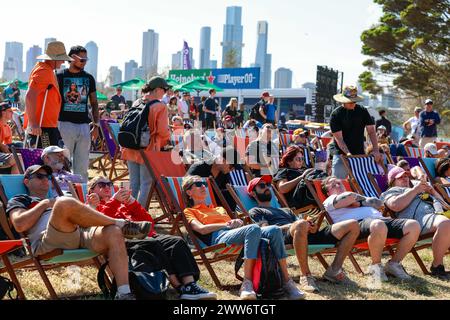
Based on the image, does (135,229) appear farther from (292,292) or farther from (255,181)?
(255,181)

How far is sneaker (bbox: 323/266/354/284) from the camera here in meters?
5.54

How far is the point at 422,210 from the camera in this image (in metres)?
6.38

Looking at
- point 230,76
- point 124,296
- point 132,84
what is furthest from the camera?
point 230,76

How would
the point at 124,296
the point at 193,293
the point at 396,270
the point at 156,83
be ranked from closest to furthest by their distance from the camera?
the point at 124,296
the point at 193,293
the point at 396,270
the point at 156,83

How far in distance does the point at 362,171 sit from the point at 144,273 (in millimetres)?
3828

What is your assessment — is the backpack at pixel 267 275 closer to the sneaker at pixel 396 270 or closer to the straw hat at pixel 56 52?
A: the sneaker at pixel 396 270

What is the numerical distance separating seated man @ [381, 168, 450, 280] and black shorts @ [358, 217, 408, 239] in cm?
37

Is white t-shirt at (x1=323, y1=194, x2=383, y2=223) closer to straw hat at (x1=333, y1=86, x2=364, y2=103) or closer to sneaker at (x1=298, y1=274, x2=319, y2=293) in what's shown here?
sneaker at (x1=298, y1=274, x2=319, y2=293)

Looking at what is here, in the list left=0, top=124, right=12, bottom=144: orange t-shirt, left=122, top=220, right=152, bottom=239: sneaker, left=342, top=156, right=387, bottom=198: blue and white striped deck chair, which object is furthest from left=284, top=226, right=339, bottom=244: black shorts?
left=0, top=124, right=12, bottom=144: orange t-shirt

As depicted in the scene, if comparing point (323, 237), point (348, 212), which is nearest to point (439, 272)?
point (348, 212)

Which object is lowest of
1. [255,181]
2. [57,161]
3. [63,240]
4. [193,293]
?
[193,293]

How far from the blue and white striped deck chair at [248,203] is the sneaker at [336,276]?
188 millimetres
